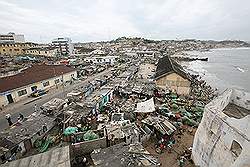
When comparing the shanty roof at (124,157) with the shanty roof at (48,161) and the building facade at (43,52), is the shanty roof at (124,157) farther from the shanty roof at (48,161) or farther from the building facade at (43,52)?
the building facade at (43,52)

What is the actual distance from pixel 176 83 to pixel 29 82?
89.5 feet

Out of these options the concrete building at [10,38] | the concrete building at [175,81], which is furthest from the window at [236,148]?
the concrete building at [10,38]

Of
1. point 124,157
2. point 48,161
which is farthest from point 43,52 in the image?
point 124,157

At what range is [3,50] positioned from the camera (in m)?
91.2

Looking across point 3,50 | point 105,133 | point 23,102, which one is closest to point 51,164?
point 105,133

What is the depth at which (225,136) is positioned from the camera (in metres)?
11.3

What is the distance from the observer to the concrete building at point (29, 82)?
98.3 feet

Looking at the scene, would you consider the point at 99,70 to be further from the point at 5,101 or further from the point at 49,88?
the point at 5,101

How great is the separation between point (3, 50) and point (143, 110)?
306ft

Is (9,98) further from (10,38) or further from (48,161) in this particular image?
(10,38)

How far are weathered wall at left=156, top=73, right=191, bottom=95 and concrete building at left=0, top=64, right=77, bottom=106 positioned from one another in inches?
869

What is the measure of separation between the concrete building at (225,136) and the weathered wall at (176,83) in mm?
17347

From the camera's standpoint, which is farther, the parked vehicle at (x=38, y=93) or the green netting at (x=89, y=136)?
the parked vehicle at (x=38, y=93)

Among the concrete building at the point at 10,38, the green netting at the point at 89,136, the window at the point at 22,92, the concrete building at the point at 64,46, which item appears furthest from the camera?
the concrete building at the point at 10,38
